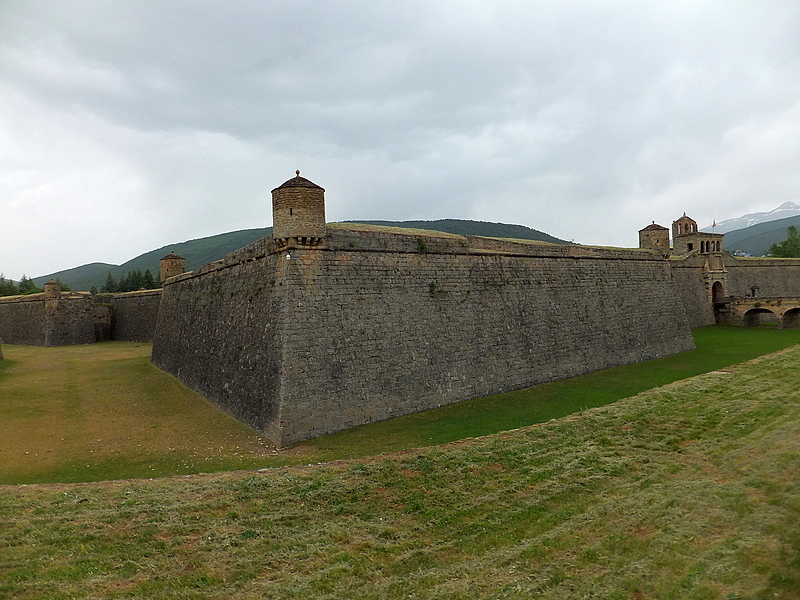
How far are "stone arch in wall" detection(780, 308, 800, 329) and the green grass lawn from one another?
18.1 metres

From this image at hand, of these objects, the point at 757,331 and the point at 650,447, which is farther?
the point at 757,331

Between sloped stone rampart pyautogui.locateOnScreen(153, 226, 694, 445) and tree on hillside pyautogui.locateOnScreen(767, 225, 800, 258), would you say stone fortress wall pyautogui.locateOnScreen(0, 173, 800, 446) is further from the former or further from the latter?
tree on hillside pyautogui.locateOnScreen(767, 225, 800, 258)

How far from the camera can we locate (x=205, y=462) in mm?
11758

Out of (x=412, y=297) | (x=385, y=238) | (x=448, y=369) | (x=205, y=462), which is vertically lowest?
(x=205, y=462)

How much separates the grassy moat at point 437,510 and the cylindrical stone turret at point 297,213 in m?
6.12

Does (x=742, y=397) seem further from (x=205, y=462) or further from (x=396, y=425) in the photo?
(x=205, y=462)

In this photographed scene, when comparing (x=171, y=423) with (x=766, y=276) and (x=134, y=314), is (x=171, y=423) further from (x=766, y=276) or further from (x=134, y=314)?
(x=766, y=276)

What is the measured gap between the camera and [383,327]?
1538cm

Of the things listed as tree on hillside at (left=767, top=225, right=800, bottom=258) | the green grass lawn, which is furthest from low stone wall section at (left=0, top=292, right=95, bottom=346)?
tree on hillside at (left=767, top=225, right=800, bottom=258)

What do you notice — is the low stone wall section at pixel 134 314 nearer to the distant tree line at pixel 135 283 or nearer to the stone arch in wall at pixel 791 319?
the distant tree line at pixel 135 283

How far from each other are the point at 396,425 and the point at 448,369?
3.46m

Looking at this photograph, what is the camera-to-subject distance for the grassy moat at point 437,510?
18.2ft

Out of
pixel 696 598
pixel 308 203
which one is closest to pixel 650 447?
pixel 696 598

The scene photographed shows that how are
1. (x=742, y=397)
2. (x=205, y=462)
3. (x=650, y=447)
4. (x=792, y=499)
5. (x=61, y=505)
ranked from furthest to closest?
(x=742, y=397)
(x=205, y=462)
(x=650, y=447)
(x=61, y=505)
(x=792, y=499)
